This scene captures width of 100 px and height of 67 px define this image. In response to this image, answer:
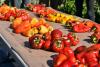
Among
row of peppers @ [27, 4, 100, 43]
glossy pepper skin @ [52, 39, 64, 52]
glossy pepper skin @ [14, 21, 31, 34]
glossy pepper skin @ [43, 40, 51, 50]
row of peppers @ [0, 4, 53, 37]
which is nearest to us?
glossy pepper skin @ [52, 39, 64, 52]

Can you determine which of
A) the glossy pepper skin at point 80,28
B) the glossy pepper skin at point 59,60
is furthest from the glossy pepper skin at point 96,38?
the glossy pepper skin at point 59,60

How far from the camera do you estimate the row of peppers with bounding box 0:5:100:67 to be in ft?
10.5

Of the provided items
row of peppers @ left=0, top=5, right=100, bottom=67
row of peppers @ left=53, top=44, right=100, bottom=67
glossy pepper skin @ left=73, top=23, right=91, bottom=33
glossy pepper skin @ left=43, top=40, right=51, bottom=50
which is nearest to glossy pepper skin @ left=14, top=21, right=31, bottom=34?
row of peppers @ left=0, top=5, right=100, bottom=67

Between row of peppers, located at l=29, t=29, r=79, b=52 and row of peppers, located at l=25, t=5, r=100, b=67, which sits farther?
row of peppers, located at l=29, t=29, r=79, b=52

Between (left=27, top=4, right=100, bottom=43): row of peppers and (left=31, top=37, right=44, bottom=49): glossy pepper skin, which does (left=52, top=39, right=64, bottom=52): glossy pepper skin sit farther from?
(left=27, top=4, right=100, bottom=43): row of peppers

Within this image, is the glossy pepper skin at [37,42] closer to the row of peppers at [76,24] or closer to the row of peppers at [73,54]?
the row of peppers at [73,54]

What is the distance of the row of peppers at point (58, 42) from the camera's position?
3.21 metres

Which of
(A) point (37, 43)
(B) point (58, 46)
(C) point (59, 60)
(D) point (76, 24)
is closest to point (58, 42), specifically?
(B) point (58, 46)

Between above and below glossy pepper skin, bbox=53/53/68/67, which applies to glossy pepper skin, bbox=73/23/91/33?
below

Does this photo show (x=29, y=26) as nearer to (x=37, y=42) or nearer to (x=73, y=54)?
(x=37, y=42)

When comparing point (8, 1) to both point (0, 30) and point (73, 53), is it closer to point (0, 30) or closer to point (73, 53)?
point (0, 30)

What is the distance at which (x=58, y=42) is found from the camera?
370 cm

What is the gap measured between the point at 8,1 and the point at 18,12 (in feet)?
15.6

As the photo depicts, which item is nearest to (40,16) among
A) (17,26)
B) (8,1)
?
(17,26)
